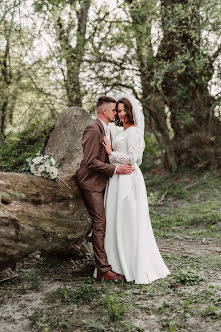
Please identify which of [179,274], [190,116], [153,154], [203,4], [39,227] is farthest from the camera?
[153,154]

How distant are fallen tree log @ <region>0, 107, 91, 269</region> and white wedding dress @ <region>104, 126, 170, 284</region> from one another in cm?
42

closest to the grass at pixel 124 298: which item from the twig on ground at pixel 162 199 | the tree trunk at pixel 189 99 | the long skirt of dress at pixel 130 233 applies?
the long skirt of dress at pixel 130 233

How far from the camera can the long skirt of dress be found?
195 inches

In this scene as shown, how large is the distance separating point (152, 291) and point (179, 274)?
2.03ft

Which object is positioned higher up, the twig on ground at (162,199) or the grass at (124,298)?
the grass at (124,298)

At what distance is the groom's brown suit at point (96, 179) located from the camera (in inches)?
194

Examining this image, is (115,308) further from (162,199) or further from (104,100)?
(162,199)

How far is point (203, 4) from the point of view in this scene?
10258mm

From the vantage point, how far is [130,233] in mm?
Answer: 5055

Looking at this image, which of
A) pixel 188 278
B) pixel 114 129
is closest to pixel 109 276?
pixel 188 278

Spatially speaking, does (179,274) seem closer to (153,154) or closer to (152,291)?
(152,291)

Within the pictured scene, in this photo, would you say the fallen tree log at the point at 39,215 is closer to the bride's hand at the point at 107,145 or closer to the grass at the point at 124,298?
the grass at the point at 124,298

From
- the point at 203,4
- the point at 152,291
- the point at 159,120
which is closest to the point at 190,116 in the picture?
the point at 159,120

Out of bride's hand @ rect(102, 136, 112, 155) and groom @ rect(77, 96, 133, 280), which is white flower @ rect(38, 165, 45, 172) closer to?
groom @ rect(77, 96, 133, 280)
